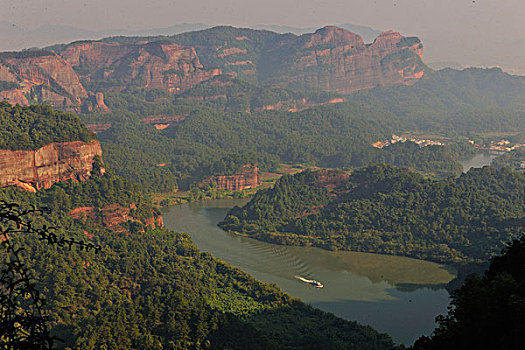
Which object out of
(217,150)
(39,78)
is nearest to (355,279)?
(217,150)

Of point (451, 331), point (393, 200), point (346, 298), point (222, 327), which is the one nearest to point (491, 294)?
point (451, 331)

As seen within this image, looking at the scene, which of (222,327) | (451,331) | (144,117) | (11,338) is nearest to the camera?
(11,338)

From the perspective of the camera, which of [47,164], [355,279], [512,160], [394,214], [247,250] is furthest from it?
[512,160]

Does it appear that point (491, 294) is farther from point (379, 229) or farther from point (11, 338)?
point (379, 229)

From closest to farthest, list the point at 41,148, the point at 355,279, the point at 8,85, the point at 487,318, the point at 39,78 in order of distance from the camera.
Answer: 1. the point at 487,318
2. the point at 355,279
3. the point at 41,148
4. the point at 8,85
5. the point at 39,78

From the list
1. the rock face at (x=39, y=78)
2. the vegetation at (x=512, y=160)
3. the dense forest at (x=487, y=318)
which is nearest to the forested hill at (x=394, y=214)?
the dense forest at (x=487, y=318)

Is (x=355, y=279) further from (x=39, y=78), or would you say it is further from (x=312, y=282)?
(x=39, y=78)
